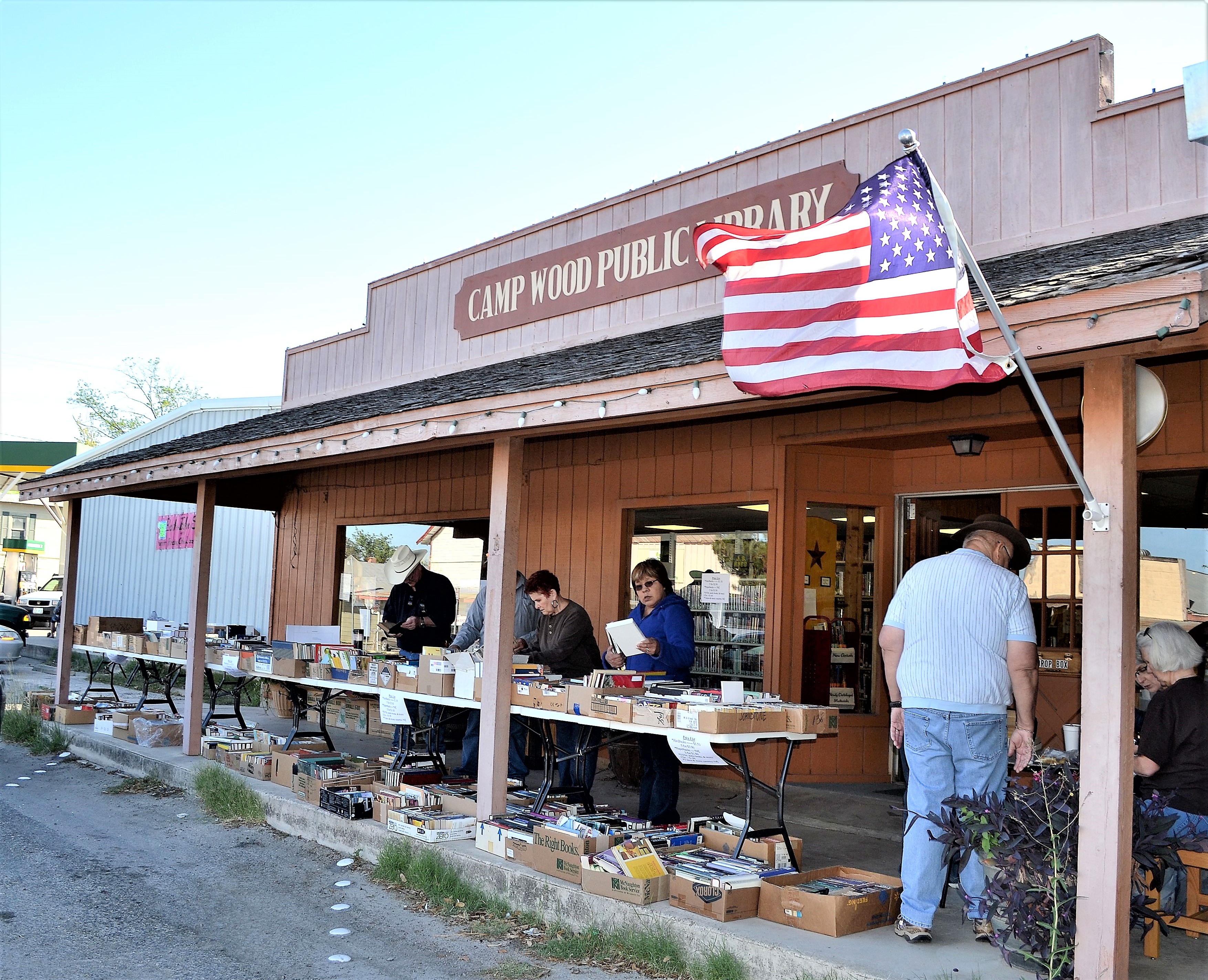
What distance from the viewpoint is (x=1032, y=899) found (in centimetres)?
402

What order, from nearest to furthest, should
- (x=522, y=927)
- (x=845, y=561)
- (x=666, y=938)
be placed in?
(x=666, y=938), (x=522, y=927), (x=845, y=561)

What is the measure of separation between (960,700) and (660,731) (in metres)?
1.71

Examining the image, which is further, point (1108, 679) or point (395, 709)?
point (395, 709)

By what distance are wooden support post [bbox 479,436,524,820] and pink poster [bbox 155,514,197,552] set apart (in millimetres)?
15594

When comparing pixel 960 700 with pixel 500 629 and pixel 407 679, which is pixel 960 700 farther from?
pixel 407 679

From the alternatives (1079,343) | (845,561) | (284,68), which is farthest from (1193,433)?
(284,68)

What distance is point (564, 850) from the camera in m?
5.59

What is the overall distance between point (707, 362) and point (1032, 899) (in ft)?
8.69

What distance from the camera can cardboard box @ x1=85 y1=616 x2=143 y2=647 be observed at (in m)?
11.7

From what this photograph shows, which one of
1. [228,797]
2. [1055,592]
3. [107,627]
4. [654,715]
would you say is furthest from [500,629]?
[107,627]

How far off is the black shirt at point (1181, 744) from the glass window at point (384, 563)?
7437mm

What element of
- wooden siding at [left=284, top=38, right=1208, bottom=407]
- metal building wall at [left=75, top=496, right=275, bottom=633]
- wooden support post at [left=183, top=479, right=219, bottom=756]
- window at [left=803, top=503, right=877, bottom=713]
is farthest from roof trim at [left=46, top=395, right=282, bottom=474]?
window at [left=803, top=503, right=877, bottom=713]

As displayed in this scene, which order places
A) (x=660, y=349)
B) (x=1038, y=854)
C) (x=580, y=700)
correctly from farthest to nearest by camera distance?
(x=660, y=349)
(x=580, y=700)
(x=1038, y=854)

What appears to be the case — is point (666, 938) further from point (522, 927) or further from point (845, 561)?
point (845, 561)
